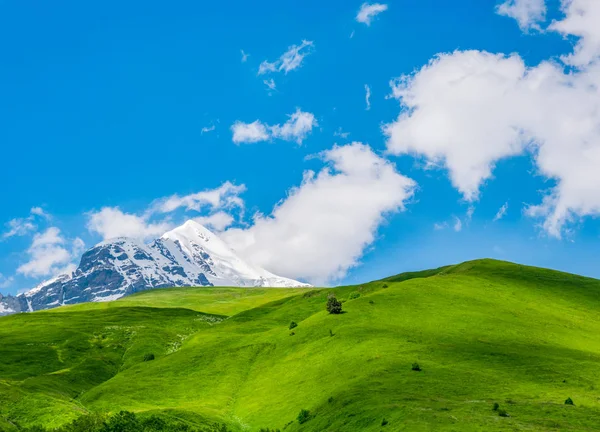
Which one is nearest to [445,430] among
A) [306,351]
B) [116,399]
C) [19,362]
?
[306,351]

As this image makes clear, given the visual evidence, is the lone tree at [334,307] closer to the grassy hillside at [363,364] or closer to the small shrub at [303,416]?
the grassy hillside at [363,364]

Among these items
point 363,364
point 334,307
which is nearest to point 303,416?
point 363,364

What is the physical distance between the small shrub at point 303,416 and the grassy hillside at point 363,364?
581 mm

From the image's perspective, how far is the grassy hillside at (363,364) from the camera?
51.9 meters

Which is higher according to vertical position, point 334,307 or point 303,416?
point 334,307

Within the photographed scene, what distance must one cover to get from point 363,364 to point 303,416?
15.0m

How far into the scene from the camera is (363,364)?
7019 cm

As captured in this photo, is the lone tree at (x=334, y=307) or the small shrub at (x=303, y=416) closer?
the small shrub at (x=303, y=416)

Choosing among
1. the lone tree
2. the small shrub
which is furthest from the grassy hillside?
the lone tree

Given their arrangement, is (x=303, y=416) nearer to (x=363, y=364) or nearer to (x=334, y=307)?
(x=363, y=364)

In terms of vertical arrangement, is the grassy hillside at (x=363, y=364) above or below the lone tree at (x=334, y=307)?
below

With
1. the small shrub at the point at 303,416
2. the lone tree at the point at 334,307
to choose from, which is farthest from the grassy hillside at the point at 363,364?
the lone tree at the point at 334,307

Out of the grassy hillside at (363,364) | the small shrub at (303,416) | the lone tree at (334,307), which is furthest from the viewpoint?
the lone tree at (334,307)

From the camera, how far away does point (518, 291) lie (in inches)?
4815
